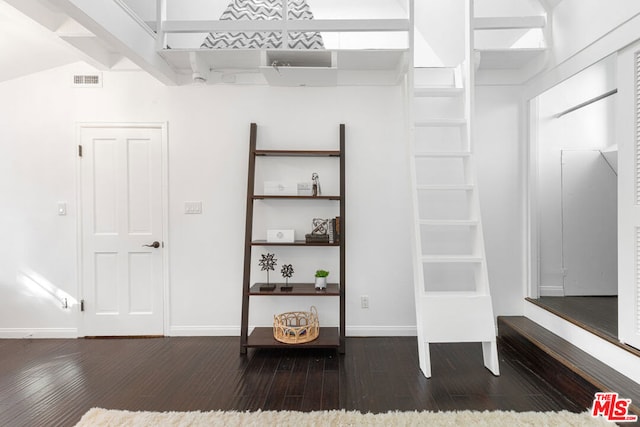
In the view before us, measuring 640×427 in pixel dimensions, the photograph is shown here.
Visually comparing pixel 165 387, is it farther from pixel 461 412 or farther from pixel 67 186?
pixel 67 186

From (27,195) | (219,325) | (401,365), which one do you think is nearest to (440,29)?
(401,365)

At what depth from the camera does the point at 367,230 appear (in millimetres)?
3535

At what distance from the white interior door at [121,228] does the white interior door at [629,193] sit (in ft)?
11.9

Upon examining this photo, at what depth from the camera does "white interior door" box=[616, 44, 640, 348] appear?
2.23 metres

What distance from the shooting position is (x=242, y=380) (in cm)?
269

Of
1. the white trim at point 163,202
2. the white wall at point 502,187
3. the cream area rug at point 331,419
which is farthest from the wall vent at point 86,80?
the white wall at point 502,187

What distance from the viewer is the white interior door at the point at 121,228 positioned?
139 inches

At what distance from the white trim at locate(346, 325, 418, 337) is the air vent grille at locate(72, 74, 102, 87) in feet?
11.1

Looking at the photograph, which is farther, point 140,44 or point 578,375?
point 140,44

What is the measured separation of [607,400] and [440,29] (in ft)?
11.1

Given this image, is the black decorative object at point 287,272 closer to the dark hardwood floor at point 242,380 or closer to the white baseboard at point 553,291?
the dark hardwood floor at point 242,380

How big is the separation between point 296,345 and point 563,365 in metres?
1.92

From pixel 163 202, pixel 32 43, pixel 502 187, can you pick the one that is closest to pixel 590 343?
pixel 502 187

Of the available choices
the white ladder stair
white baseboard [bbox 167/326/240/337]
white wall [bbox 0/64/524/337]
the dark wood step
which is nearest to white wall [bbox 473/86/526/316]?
white wall [bbox 0/64/524/337]
